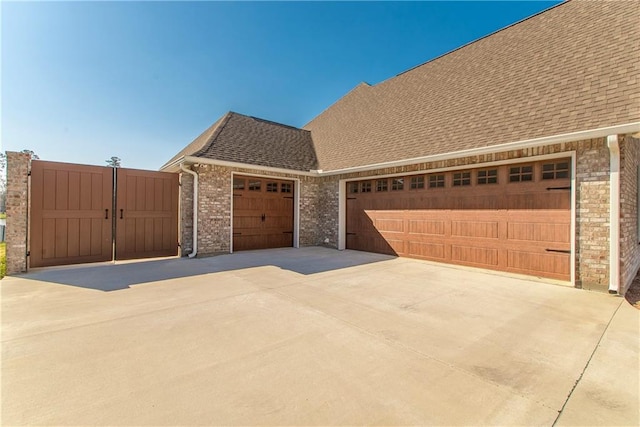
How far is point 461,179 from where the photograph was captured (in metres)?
7.37

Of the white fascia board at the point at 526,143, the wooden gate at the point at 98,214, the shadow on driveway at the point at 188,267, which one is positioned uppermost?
the white fascia board at the point at 526,143

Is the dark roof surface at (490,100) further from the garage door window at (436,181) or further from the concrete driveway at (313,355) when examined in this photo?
the concrete driveway at (313,355)

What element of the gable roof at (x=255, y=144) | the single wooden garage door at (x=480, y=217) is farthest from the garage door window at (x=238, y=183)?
the single wooden garage door at (x=480, y=217)

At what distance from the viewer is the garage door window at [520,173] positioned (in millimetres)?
6219

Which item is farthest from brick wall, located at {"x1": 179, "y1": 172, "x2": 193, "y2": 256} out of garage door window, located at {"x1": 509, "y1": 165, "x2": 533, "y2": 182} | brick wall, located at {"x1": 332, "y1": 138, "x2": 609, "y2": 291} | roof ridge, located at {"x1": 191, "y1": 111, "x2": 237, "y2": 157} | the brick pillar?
brick wall, located at {"x1": 332, "y1": 138, "x2": 609, "y2": 291}

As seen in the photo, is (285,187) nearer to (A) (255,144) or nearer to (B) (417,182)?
(A) (255,144)

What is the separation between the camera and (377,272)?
656 centimetres

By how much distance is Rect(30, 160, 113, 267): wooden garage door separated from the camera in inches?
260

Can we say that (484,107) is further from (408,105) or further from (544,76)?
(408,105)

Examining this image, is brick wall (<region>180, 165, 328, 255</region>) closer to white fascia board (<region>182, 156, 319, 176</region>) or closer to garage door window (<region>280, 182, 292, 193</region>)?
white fascia board (<region>182, 156, 319, 176</region>)

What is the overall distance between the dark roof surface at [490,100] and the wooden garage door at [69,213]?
9.22ft

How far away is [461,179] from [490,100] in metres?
2.22

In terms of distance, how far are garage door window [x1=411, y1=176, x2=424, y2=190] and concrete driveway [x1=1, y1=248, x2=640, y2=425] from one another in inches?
145

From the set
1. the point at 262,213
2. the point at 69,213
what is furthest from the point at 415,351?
the point at 69,213
